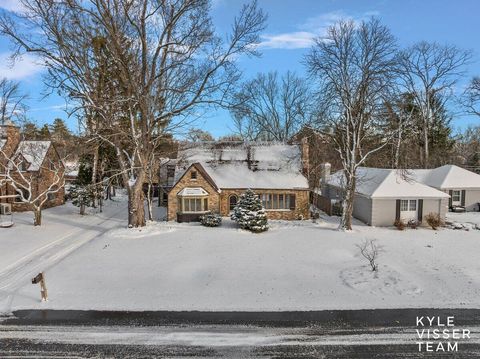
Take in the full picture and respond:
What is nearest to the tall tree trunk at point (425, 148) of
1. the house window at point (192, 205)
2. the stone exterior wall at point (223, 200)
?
the stone exterior wall at point (223, 200)

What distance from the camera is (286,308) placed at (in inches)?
412

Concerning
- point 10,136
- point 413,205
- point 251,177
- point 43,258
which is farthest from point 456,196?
point 10,136

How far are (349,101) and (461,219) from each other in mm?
13746

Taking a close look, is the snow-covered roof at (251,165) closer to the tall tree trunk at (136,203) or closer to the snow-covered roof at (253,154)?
the snow-covered roof at (253,154)

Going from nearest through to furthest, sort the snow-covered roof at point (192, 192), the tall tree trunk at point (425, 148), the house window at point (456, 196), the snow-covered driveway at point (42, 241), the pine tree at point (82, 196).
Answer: the snow-covered driveway at point (42, 241)
the snow-covered roof at point (192, 192)
the pine tree at point (82, 196)
the house window at point (456, 196)
the tall tree trunk at point (425, 148)

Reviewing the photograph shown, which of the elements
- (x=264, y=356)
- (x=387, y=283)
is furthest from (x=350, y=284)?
(x=264, y=356)

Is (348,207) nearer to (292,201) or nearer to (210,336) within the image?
(292,201)

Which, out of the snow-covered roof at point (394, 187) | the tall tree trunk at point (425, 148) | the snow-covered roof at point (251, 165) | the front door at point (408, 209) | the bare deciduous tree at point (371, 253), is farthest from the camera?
the tall tree trunk at point (425, 148)

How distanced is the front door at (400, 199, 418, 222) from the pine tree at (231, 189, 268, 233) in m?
10.1

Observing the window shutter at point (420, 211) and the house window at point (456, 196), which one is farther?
the house window at point (456, 196)

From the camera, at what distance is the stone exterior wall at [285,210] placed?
1041 inches

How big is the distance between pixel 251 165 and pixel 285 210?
4.88m

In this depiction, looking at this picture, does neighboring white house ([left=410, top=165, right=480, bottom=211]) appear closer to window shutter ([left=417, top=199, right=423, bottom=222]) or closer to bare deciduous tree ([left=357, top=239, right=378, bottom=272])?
window shutter ([left=417, top=199, right=423, bottom=222])

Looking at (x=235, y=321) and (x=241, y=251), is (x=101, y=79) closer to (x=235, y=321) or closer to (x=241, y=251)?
(x=241, y=251)
